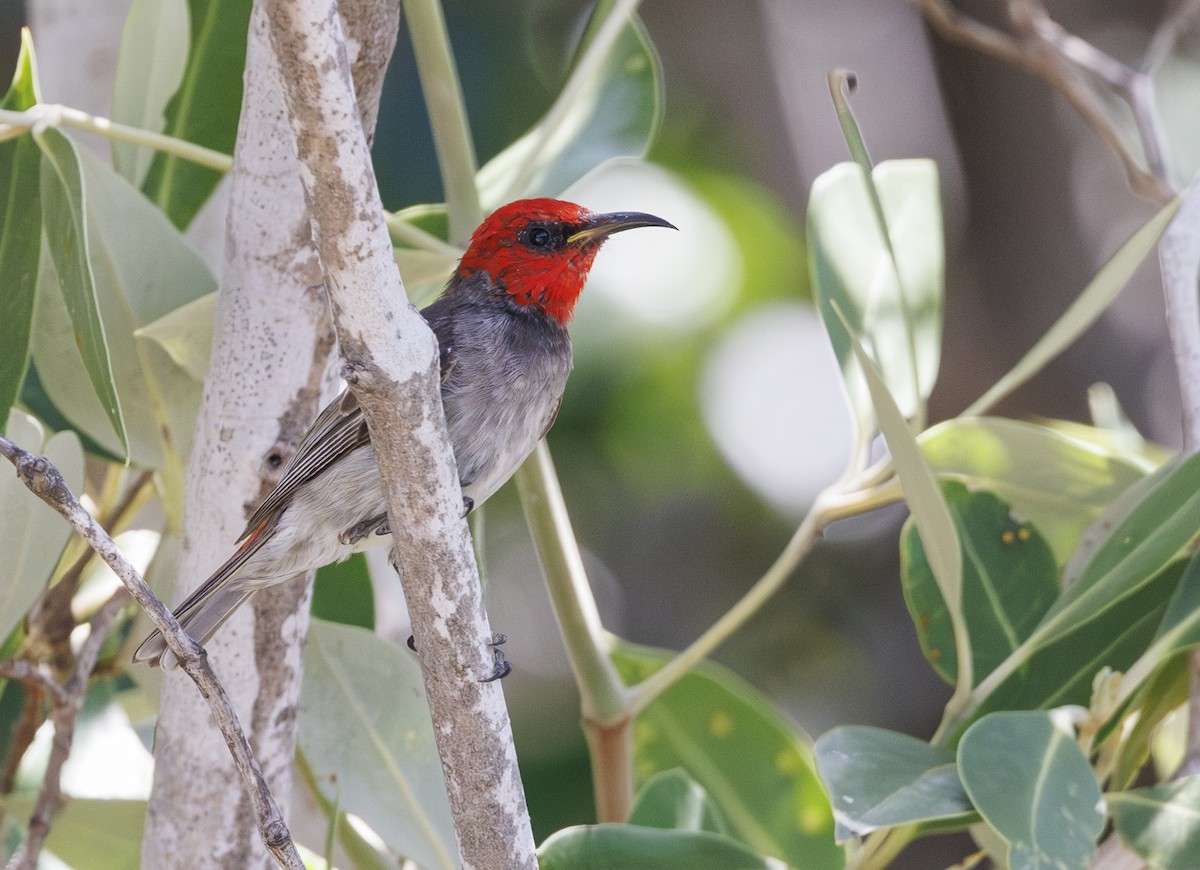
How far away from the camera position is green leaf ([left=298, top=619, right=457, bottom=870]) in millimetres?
2719

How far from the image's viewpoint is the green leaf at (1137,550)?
2309 mm

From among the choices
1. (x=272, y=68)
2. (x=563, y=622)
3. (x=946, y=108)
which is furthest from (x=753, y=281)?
(x=272, y=68)

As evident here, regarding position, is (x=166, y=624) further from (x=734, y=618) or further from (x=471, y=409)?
(x=734, y=618)

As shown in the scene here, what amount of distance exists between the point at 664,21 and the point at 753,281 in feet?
5.10

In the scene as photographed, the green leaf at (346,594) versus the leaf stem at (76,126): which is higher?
the leaf stem at (76,126)

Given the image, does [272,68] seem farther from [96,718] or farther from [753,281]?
[753,281]

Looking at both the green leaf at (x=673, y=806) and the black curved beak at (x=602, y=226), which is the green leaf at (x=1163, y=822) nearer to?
the green leaf at (x=673, y=806)

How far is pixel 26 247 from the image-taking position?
262 centimetres

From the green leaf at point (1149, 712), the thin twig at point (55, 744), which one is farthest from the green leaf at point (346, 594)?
the green leaf at point (1149, 712)

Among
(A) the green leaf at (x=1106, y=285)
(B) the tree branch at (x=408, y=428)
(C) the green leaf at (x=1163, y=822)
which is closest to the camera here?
(B) the tree branch at (x=408, y=428)

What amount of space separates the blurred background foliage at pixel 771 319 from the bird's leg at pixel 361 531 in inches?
91.3

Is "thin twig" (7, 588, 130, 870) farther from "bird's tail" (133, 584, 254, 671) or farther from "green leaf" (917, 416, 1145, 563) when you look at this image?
"green leaf" (917, 416, 1145, 563)

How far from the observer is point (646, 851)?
7.65 ft

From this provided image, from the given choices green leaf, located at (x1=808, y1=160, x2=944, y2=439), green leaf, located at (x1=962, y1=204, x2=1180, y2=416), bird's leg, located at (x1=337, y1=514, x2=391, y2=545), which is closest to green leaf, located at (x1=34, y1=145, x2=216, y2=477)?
bird's leg, located at (x1=337, y1=514, x2=391, y2=545)
